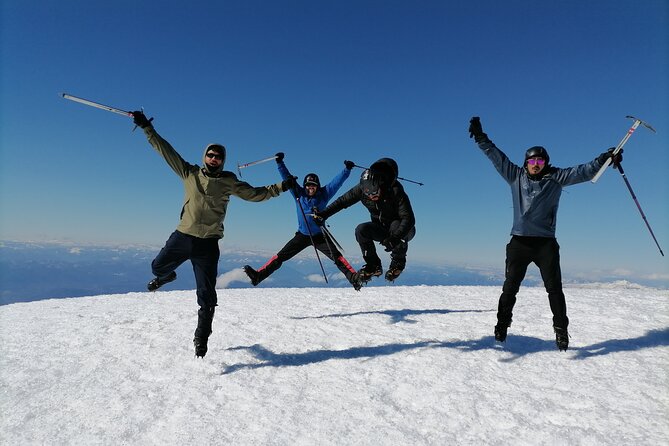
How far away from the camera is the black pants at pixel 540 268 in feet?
18.3

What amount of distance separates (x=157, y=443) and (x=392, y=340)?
4.13m

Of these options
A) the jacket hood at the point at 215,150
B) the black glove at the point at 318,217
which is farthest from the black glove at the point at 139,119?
the black glove at the point at 318,217

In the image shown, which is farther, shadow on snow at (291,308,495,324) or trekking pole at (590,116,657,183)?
shadow on snow at (291,308,495,324)

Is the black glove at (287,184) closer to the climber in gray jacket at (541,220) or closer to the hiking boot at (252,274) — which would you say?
the hiking boot at (252,274)

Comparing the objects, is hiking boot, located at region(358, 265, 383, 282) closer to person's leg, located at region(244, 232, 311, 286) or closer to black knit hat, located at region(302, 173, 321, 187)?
person's leg, located at region(244, 232, 311, 286)

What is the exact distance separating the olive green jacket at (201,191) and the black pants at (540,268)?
16.2ft

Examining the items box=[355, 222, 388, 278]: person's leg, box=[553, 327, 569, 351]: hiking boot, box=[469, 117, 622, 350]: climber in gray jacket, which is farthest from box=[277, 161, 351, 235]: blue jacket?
box=[553, 327, 569, 351]: hiking boot

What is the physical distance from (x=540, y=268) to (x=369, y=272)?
3172mm

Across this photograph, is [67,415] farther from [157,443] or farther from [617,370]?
[617,370]

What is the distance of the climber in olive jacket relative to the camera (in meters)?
5.55

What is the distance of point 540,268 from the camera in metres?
5.64

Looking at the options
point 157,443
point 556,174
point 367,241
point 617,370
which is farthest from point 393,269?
point 157,443

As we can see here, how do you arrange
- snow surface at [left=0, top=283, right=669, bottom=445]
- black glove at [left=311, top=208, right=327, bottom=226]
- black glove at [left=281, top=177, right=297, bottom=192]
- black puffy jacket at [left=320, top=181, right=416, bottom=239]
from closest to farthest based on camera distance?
snow surface at [left=0, top=283, right=669, bottom=445]
black glove at [left=281, top=177, right=297, bottom=192]
black puffy jacket at [left=320, top=181, right=416, bottom=239]
black glove at [left=311, top=208, right=327, bottom=226]

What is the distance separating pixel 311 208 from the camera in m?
A: 8.22
